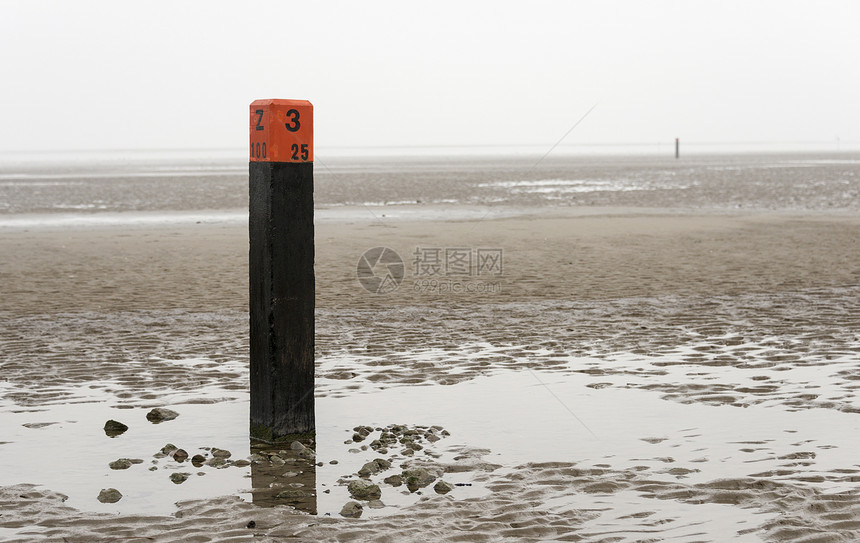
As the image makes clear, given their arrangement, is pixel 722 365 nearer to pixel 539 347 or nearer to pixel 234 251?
pixel 539 347

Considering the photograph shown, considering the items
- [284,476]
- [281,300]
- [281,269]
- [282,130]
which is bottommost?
[284,476]

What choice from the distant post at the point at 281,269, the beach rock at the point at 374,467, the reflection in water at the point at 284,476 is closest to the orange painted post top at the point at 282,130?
the distant post at the point at 281,269

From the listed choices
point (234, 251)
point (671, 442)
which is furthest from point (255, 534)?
point (234, 251)

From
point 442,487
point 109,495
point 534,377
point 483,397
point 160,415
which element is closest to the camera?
point 109,495

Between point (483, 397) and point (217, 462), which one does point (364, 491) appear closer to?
point (217, 462)

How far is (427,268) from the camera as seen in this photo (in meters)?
15.5

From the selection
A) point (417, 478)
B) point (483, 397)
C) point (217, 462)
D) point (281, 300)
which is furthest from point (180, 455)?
point (483, 397)

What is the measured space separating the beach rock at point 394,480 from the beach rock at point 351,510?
43cm

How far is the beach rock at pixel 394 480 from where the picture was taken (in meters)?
5.51

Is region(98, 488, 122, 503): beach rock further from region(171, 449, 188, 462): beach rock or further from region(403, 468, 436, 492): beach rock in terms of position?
region(403, 468, 436, 492): beach rock

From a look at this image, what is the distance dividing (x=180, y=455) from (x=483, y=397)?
8.00ft

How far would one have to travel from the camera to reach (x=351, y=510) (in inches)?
199

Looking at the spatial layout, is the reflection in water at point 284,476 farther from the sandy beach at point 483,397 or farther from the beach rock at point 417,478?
the beach rock at point 417,478

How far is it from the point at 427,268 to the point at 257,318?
922 cm
